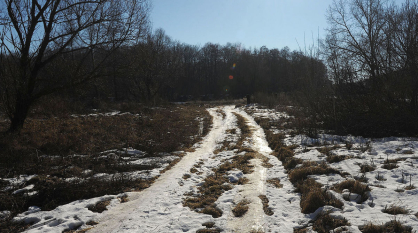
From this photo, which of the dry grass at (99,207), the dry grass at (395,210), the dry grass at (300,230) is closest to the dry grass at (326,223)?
the dry grass at (300,230)

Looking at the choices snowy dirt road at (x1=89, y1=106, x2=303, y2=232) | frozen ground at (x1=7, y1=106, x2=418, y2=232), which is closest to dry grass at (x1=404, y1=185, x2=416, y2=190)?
frozen ground at (x1=7, y1=106, x2=418, y2=232)

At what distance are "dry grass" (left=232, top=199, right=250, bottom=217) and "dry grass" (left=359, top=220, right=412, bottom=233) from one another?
1981mm

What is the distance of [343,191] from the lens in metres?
4.97

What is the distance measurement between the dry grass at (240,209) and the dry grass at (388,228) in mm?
1981

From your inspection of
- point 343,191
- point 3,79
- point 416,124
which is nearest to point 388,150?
point 416,124

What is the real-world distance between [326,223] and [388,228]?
85 cm

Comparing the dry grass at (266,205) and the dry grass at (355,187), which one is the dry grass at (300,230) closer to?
the dry grass at (266,205)

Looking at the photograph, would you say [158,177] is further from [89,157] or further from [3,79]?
[3,79]

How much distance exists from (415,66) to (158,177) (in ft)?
37.9

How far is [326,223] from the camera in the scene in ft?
13.0

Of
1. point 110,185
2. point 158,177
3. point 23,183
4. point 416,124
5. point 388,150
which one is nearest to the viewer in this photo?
point 23,183

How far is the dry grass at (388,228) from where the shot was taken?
11.2ft

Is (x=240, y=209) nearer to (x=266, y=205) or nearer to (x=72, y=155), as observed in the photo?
(x=266, y=205)

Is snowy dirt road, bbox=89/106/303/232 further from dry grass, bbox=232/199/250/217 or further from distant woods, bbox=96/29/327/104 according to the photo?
distant woods, bbox=96/29/327/104
